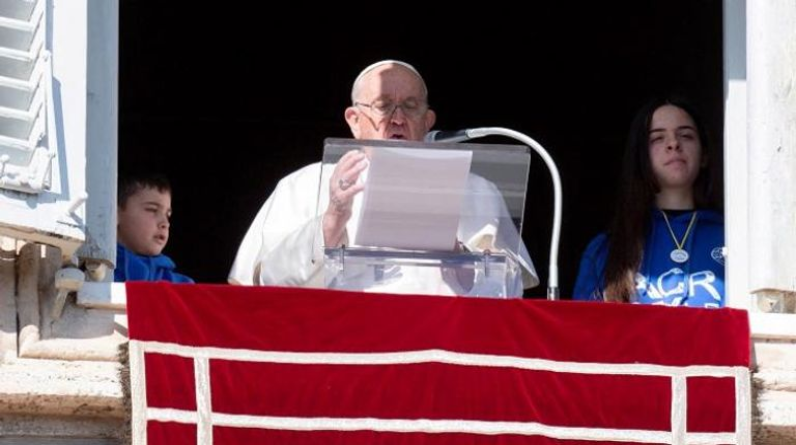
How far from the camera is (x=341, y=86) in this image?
10.0 meters

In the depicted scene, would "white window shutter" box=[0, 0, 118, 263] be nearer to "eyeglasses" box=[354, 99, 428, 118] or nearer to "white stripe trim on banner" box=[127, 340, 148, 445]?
"white stripe trim on banner" box=[127, 340, 148, 445]

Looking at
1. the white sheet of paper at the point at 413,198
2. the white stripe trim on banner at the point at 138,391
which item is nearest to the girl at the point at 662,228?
the white sheet of paper at the point at 413,198

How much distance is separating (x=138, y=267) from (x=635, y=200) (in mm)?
1305

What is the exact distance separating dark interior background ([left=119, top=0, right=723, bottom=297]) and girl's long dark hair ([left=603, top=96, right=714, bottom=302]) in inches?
89.3

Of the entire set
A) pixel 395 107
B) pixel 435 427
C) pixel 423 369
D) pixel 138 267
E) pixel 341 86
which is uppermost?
pixel 341 86

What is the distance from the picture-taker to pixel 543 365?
618 centimetres

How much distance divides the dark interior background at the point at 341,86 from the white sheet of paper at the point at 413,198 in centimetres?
360

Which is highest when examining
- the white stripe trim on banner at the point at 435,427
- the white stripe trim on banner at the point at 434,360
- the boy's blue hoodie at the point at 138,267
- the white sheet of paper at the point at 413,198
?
the white sheet of paper at the point at 413,198

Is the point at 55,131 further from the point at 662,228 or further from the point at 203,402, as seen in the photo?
the point at 662,228

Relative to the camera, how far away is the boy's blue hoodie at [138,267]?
7.25 m

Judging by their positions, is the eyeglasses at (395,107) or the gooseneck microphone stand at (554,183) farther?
the eyeglasses at (395,107)

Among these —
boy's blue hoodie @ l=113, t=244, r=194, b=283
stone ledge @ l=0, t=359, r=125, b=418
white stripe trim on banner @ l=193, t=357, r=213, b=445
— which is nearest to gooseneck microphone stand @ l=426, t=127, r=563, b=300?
white stripe trim on banner @ l=193, t=357, r=213, b=445

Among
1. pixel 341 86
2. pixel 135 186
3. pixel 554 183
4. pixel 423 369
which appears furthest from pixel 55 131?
pixel 341 86

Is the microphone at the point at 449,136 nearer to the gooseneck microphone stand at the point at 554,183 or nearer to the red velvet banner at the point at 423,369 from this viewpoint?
the gooseneck microphone stand at the point at 554,183
